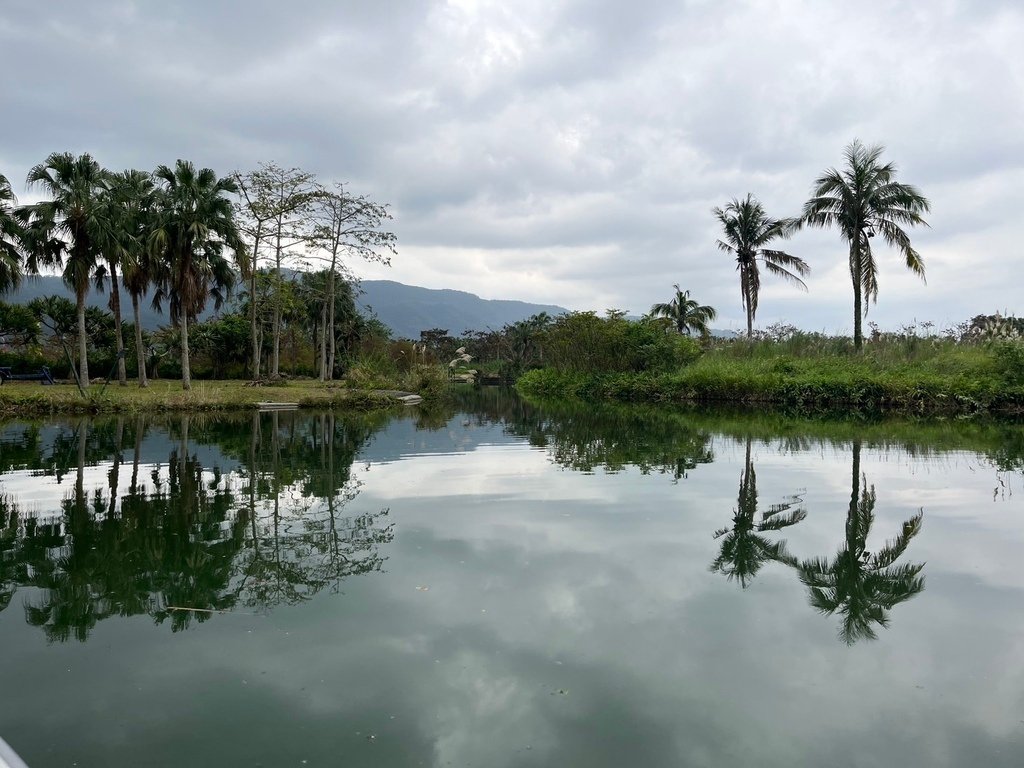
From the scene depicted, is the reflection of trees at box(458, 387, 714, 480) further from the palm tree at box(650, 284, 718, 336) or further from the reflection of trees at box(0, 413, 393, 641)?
the palm tree at box(650, 284, 718, 336)

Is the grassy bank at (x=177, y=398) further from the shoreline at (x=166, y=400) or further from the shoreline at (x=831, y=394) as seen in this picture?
the shoreline at (x=831, y=394)

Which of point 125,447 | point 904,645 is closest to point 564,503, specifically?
point 904,645

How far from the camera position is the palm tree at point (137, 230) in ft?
93.1

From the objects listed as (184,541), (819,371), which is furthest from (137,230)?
(819,371)

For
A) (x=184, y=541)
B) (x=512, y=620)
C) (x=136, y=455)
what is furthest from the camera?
(x=136, y=455)

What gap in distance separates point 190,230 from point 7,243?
6538 millimetres

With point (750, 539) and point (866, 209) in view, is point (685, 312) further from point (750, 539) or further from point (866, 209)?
point (750, 539)

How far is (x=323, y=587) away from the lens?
6.15 m

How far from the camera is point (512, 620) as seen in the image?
536 centimetres

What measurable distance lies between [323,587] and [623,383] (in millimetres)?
31375

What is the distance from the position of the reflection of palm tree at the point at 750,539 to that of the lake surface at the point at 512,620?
1.9 inches

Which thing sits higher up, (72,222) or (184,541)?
(72,222)

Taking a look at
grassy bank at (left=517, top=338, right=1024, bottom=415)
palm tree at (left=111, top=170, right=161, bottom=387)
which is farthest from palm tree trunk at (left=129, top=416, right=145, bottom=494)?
grassy bank at (left=517, top=338, right=1024, bottom=415)

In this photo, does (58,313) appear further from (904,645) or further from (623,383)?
(904,645)
